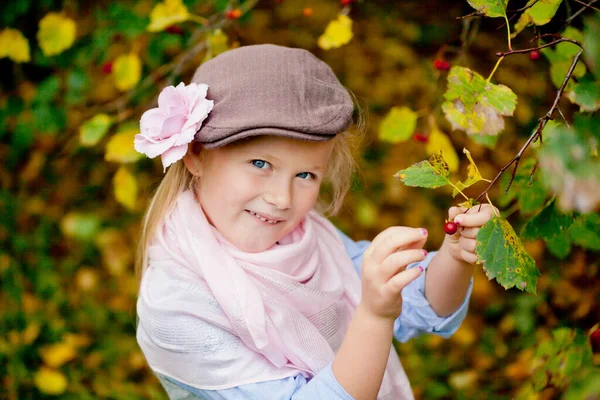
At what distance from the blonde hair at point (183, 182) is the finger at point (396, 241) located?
12.7 inches

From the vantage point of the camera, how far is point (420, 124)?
3.08 meters

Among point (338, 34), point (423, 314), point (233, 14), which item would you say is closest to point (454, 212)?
point (423, 314)

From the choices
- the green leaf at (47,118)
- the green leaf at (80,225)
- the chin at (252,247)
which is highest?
the chin at (252,247)

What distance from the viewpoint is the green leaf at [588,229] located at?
125 cm

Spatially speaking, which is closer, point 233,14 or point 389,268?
point 389,268

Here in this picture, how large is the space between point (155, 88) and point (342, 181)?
3.74 ft

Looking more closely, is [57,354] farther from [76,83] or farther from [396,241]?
[396,241]

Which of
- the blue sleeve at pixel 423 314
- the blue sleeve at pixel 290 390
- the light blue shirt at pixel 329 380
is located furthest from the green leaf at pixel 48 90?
the blue sleeve at pixel 423 314

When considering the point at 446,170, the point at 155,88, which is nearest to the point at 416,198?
the point at 155,88

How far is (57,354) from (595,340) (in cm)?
188

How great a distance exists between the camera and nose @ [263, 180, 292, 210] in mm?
1199

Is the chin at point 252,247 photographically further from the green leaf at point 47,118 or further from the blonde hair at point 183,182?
the green leaf at point 47,118

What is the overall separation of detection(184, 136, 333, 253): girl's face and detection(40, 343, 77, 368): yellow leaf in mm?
1454

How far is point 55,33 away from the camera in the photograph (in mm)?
1910
